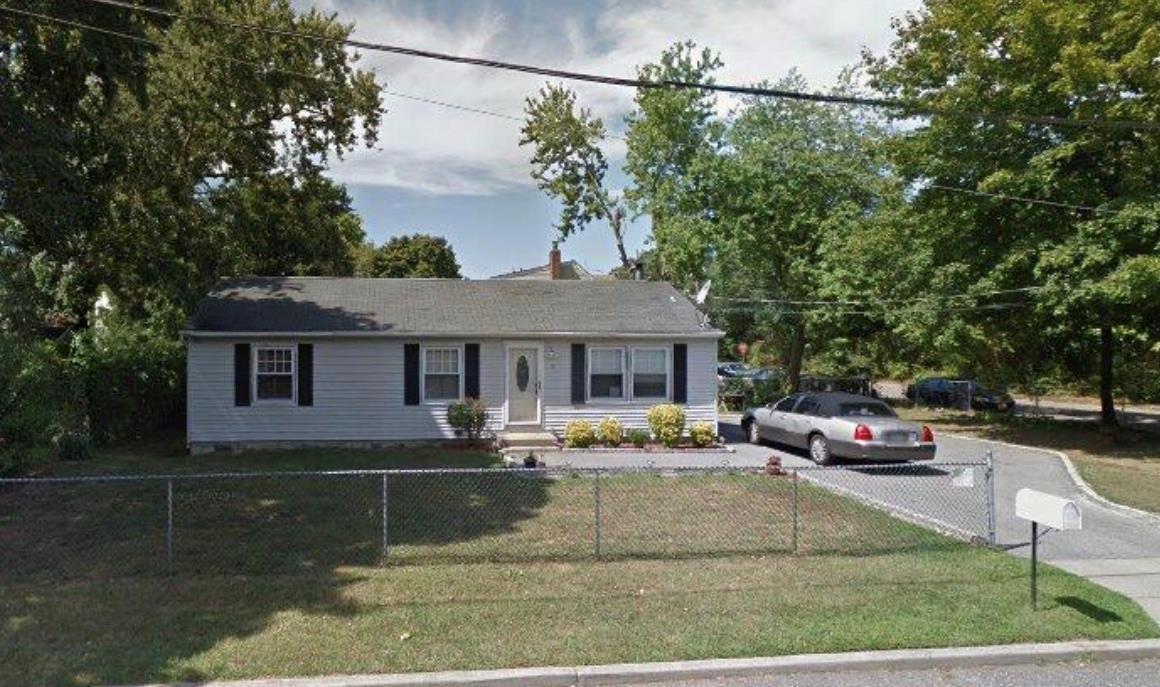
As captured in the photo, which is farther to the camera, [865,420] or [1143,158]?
[1143,158]

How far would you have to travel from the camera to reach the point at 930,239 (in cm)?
2264

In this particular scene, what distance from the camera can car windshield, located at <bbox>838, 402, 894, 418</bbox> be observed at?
52.5 feet

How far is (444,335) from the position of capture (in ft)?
61.4

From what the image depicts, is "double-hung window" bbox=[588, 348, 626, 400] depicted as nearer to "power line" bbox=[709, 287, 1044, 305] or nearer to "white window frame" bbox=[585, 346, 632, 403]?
"white window frame" bbox=[585, 346, 632, 403]

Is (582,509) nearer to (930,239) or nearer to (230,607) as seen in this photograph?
(230,607)

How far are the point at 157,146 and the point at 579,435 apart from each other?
13915 millimetres

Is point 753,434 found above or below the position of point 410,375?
below

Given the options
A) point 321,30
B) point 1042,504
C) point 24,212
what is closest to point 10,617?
point 24,212

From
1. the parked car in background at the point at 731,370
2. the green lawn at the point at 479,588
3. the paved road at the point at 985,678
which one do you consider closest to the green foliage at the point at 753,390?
the parked car in background at the point at 731,370

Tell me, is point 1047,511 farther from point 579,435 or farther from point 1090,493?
point 579,435

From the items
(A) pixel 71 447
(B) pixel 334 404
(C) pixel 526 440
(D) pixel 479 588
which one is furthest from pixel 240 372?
(D) pixel 479 588

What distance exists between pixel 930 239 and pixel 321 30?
1844 cm

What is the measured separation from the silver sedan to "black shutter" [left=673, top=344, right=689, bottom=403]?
7.12ft

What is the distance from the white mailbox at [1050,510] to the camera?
22.7ft
